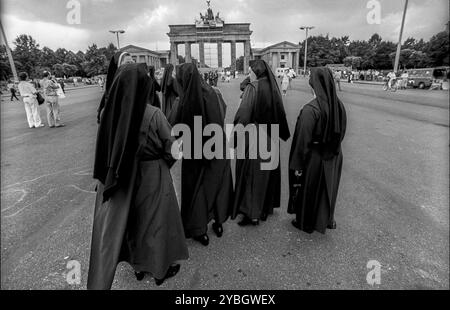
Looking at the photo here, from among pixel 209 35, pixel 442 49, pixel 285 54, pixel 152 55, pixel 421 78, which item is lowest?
pixel 421 78

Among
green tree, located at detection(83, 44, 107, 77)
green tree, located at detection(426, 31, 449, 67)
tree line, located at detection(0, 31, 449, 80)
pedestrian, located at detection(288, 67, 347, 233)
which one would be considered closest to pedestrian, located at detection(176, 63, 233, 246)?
pedestrian, located at detection(288, 67, 347, 233)

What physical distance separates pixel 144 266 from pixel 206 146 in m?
1.37

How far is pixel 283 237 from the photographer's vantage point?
326cm

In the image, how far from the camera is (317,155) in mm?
3098

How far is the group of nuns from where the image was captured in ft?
6.88

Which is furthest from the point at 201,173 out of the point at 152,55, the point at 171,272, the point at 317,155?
the point at 152,55

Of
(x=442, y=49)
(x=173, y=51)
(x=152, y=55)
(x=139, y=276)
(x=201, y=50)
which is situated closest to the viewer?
(x=139, y=276)

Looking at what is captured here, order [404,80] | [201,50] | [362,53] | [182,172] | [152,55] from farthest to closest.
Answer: [152,55], [201,50], [362,53], [404,80], [182,172]

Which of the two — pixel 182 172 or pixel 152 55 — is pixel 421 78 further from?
pixel 152 55

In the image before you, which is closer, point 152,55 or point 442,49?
point 442,49

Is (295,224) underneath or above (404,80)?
underneath

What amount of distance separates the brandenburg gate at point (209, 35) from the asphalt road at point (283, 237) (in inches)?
2922

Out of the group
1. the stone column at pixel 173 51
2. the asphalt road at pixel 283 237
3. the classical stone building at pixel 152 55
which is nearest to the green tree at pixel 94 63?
the classical stone building at pixel 152 55

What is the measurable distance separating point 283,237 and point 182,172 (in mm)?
1454
